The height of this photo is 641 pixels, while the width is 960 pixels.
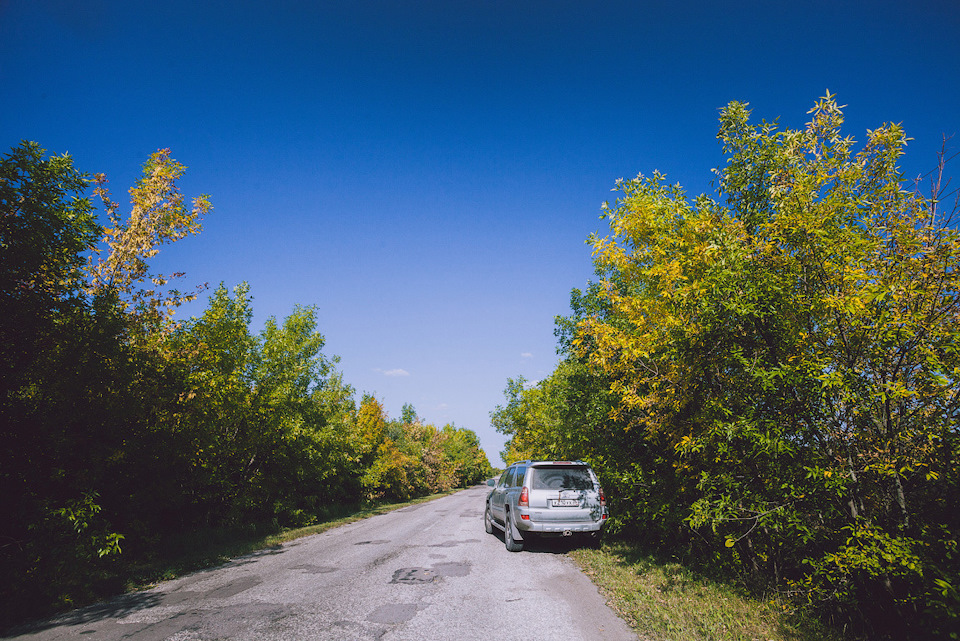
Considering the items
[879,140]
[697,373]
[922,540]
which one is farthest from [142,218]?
[922,540]

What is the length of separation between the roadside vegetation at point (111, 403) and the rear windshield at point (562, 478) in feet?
25.6

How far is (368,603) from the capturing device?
5422 millimetres

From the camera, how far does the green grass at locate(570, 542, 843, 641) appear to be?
13.5 feet

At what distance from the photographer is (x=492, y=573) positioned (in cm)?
705

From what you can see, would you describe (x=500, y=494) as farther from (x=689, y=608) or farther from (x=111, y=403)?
(x=111, y=403)

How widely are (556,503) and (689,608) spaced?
388 centimetres

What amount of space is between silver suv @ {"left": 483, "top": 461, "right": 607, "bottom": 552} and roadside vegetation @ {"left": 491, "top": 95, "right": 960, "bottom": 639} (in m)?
2.36

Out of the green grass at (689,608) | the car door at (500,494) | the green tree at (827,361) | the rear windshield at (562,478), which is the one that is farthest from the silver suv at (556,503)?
the green tree at (827,361)

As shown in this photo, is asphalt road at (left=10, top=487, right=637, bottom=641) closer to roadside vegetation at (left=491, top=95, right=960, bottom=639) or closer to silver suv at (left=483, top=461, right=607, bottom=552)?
silver suv at (left=483, top=461, right=607, bottom=552)

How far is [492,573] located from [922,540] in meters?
5.73

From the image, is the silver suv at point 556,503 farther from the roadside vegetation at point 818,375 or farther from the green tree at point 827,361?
the green tree at point 827,361

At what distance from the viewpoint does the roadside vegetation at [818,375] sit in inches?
137

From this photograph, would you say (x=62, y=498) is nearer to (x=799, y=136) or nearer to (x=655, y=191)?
(x=655, y=191)

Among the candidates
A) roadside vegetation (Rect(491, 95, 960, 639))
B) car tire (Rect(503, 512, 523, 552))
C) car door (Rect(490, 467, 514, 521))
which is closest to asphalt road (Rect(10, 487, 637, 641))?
car tire (Rect(503, 512, 523, 552))
